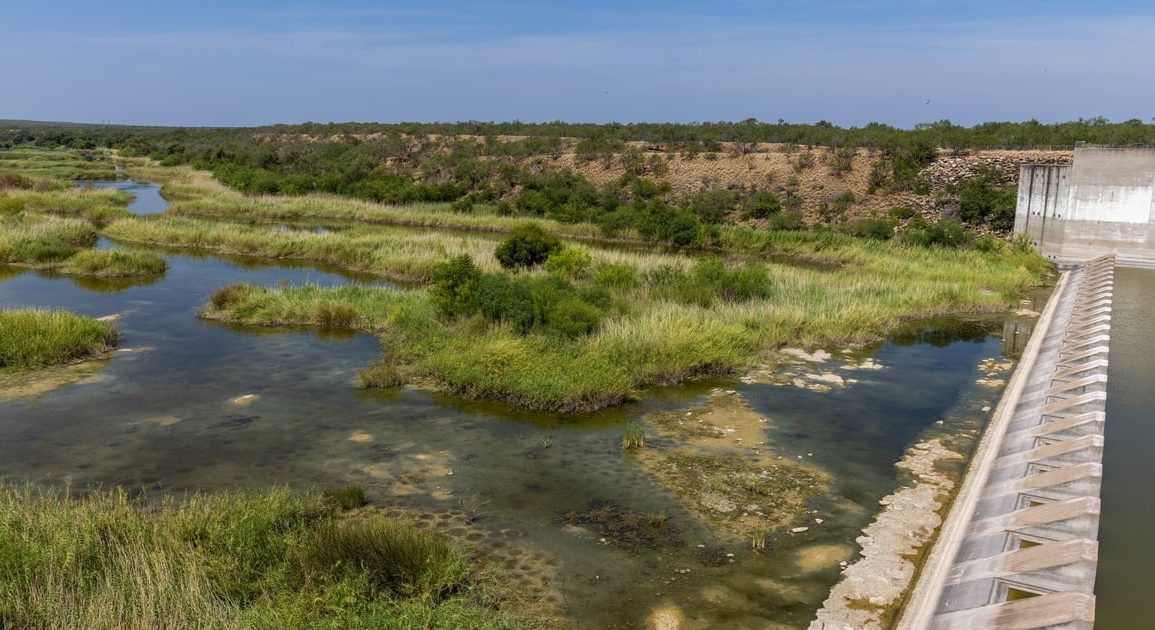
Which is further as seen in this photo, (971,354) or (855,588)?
(971,354)

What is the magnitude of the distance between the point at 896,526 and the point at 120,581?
7.91 metres

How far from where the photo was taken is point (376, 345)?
58.8ft

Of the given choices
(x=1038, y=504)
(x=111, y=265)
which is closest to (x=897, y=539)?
(x=1038, y=504)

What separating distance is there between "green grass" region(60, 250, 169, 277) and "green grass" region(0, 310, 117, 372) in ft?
33.1

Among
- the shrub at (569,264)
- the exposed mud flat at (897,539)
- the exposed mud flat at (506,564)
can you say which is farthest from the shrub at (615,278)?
the exposed mud flat at (506,564)

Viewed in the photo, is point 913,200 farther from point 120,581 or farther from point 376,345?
point 120,581

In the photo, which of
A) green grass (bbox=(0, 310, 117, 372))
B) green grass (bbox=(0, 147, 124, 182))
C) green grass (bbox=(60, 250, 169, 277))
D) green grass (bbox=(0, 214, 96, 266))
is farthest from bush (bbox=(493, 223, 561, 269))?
green grass (bbox=(0, 147, 124, 182))

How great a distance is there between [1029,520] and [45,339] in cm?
1666

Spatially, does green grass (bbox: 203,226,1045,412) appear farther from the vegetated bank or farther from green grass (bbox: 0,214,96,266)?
green grass (bbox: 0,214,96,266)

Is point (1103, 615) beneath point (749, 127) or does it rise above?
beneath

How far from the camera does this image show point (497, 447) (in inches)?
466

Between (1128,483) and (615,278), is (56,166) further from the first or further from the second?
(1128,483)

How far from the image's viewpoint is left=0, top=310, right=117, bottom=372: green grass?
15258mm

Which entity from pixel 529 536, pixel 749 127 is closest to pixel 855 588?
pixel 529 536
